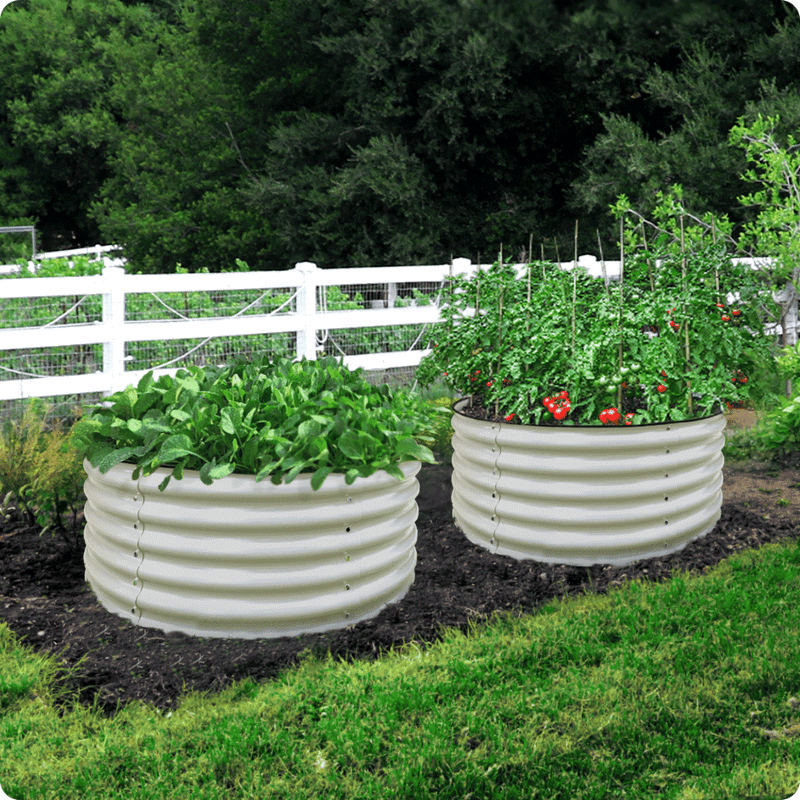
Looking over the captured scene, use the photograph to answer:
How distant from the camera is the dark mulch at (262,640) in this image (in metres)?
3.08

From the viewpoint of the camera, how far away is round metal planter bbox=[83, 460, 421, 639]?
10.8 feet

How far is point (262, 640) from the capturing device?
11.0 ft

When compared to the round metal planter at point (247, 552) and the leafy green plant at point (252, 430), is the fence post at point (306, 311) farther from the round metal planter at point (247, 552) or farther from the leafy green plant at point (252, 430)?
the round metal planter at point (247, 552)

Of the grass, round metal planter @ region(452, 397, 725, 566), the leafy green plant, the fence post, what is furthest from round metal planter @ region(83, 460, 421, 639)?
the fence post

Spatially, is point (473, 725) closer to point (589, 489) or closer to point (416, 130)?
point (589, 489)

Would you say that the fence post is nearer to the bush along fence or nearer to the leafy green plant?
the bush along fence

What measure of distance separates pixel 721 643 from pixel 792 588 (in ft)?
2.54

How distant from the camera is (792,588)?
3.79 metres

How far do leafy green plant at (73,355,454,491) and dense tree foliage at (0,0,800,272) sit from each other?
12.2 metres

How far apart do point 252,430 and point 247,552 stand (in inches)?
19.1

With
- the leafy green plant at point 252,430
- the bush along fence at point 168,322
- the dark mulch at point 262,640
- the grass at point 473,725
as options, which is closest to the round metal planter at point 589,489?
the dark mulch at point 262,640

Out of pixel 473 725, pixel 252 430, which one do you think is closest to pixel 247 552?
pixel 252 430

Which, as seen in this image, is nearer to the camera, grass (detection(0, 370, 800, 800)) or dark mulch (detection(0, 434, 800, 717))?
grass (detection(0, 370, 800, 800))

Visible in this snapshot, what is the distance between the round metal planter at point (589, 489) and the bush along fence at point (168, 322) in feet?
4.17
